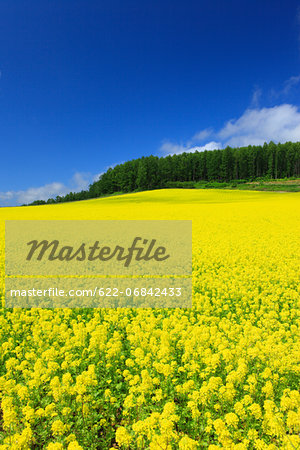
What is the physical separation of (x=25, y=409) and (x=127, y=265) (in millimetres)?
7347

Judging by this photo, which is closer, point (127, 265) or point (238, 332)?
point (238, 332)

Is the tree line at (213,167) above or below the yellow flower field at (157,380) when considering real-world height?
above

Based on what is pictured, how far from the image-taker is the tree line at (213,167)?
Answer: 89438 mm

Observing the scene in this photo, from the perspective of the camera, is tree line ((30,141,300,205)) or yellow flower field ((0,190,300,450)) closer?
yellow flower field ((0,190,300,450))

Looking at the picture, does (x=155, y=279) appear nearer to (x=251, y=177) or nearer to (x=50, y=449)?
(x=50, y=449)

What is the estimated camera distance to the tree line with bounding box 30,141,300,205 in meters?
89.4

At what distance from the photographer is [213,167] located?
307ft

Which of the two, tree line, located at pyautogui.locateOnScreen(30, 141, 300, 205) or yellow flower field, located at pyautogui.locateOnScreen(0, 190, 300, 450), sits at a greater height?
tree line, located at pyautogui.locateOnScreen(30, 141, 300, 205)

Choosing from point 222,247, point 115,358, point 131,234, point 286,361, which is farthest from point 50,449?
point 131,234

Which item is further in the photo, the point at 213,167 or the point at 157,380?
the point at 213,167

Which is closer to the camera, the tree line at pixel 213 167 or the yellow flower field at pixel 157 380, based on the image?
the yellow flower field at pixel 157 380

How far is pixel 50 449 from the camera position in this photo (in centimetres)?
259

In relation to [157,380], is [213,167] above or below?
above

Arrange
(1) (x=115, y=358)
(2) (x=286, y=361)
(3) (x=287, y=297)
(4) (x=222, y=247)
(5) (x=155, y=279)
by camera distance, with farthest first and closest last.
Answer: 1. (4) (x=222, y=247)
2. (5) (x=155, y=279)
3. (3) (x=287, y=297)
4. (1) (x=115, y=358)
5. (2) (x=286, y=361)
